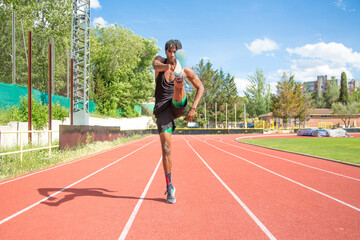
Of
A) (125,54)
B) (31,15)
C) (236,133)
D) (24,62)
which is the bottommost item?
(236,133)

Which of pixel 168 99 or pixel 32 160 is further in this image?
pixel 32 160

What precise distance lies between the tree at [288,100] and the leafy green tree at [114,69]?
27.9 m

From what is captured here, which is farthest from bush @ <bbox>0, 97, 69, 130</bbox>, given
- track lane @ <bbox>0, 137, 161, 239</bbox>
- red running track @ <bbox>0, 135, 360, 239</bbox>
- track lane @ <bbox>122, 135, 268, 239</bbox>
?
track lane @ <bbox>122, 135, 268, 239</bbox>

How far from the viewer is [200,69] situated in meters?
62.2

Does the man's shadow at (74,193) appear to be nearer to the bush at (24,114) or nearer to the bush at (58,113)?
the bush at (24,114)

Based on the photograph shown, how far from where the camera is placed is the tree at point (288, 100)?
47.0 meters

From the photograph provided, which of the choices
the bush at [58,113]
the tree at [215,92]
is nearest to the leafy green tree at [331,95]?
the tree at [215,92]

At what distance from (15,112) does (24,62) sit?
20.4 meters

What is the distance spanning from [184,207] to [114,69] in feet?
105

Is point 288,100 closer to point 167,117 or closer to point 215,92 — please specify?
point 215,92

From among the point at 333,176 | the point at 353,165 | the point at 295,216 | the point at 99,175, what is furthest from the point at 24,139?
the point at 353,165

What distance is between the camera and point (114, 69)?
33469 mm

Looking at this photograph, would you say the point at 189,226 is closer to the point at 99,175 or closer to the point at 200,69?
the point at 99,175

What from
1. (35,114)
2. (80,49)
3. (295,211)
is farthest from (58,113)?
(295,211)
